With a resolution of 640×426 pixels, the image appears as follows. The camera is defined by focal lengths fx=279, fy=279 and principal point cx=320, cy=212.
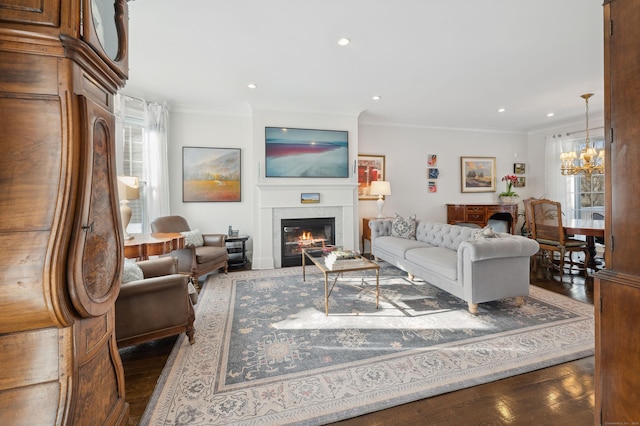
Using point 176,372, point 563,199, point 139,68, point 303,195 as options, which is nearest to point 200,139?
point 139,68

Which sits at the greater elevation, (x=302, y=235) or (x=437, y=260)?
(x=302, y=235)

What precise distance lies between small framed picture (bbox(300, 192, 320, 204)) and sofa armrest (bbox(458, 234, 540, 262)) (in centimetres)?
267

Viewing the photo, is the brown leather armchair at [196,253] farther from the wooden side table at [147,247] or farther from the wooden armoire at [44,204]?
the wooden armoire at [44,204]

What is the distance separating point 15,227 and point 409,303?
3078 millimetres

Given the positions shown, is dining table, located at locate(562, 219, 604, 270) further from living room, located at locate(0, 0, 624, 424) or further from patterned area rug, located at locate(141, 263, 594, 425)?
patterned area rug, located at locate(141, 263, 594, 425)

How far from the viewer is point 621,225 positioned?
3.66 feet

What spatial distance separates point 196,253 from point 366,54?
3292 mm

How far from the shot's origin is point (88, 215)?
1028mm

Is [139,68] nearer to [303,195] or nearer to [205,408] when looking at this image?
[303,195]

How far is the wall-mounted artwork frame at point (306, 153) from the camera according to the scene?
15.6 ft

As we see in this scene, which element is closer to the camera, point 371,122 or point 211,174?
point 211,174

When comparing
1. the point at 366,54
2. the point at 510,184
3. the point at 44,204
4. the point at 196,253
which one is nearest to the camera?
the point at 44,204

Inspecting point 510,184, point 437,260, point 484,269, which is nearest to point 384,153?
point 510,184

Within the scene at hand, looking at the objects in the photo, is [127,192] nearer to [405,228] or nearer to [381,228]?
[381,228]
